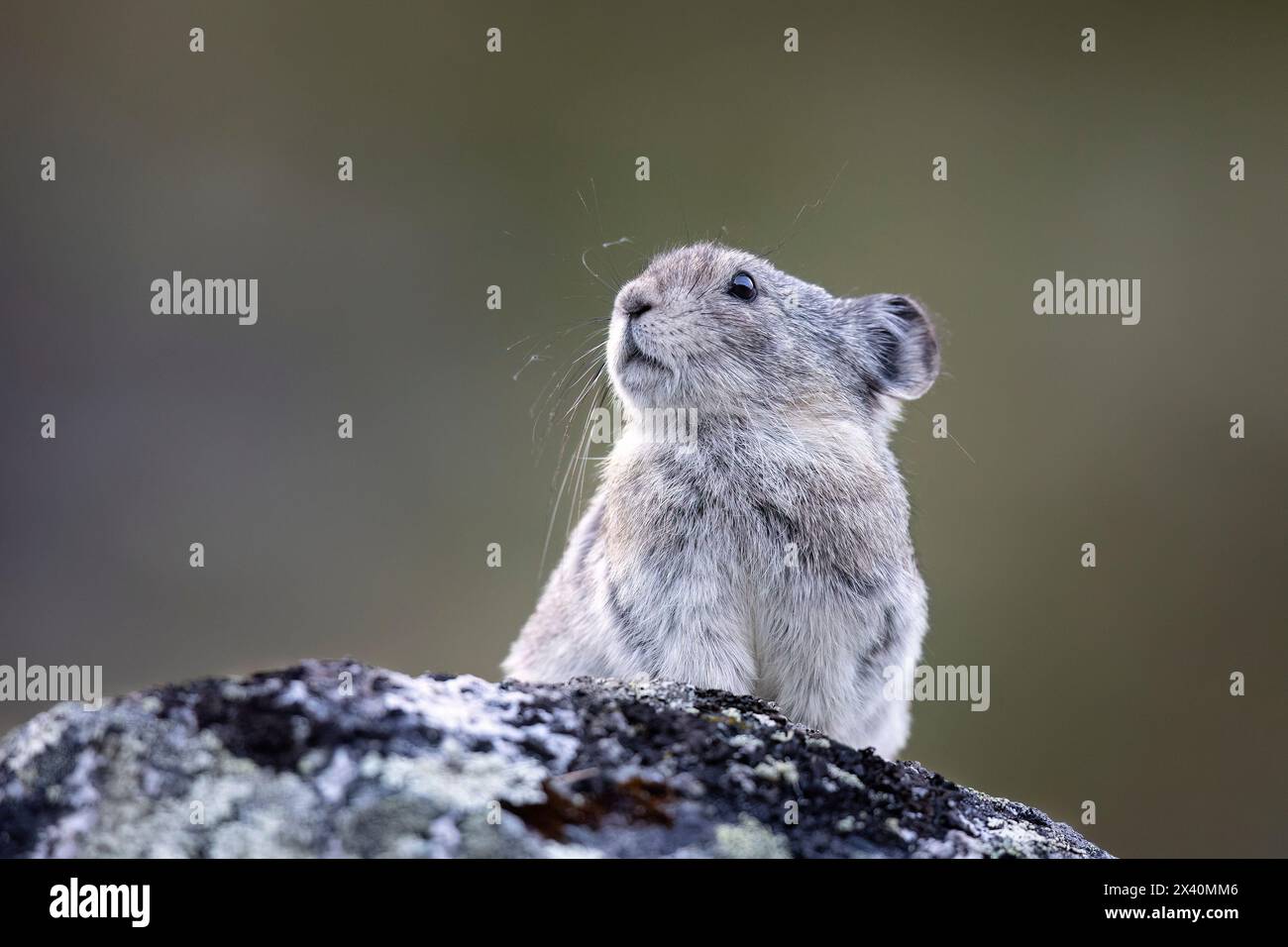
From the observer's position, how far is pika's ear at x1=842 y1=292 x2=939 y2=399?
307 inches

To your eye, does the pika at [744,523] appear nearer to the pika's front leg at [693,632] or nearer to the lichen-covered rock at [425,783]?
the pika's front leg at [693,632]

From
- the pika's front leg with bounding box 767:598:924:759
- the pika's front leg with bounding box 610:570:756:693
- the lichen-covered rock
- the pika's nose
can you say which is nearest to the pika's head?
the pika's nose

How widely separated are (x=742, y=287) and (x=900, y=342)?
138cm

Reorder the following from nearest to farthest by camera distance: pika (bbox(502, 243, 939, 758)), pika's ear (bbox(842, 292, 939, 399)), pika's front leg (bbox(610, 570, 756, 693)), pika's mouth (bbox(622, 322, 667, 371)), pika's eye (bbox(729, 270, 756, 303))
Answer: pika's front leg (bbox(610, 570, 756, 693)) < pika (bbox(502, 243, 939, 758)) < pika's mouth (bbox(622, 322, 667, 371)) < pika's eye (bbox(729, 270, 756, 303)) < pika's ear (bbox(842, 292, 939, 399))

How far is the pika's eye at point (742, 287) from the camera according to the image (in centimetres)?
706

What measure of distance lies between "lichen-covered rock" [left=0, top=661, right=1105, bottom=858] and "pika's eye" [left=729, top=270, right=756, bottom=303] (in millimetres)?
3274

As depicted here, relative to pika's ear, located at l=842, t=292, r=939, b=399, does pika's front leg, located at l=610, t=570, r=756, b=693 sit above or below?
below

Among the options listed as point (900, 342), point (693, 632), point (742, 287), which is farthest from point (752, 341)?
point (693, 632)

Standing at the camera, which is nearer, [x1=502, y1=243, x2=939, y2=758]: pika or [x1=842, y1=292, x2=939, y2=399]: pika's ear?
[x1=502, y1=243, x2=939, y2=758]: pika

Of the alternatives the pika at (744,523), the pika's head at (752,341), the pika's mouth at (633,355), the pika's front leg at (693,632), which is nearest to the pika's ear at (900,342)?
the pika's head at (752,341)

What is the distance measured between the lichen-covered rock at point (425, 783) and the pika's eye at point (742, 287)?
327 cm

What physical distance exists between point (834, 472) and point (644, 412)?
3.62ft

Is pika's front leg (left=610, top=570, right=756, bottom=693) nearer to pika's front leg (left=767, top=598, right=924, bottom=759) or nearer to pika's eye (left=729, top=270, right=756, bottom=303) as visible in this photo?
pika's front leg (left=767, top=598, right=924, bottom=759)

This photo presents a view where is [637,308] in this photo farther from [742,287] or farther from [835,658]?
[835,658]
